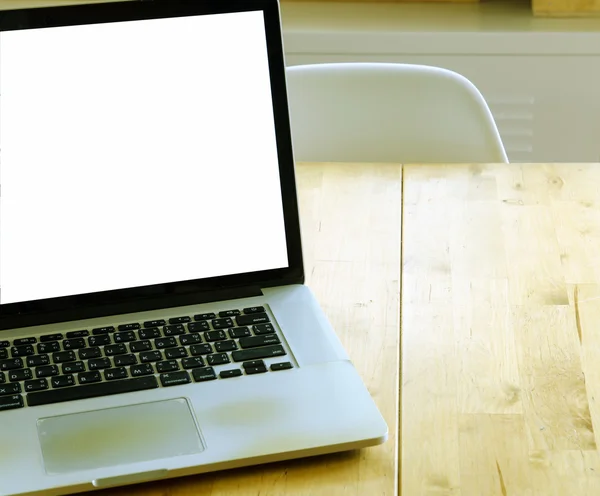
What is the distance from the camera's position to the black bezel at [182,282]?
820mm

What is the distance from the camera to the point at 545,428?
75 centimetres

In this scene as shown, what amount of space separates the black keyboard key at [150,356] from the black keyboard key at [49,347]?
0.07 meters

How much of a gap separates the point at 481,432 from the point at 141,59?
0.44m

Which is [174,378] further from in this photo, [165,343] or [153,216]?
[153,216]

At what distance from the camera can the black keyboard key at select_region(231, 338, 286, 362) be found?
0.78 meters

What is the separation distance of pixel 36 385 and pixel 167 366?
105 millimetres

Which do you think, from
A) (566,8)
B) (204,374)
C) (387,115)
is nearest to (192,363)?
(204,374)

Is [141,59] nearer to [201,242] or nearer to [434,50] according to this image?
[201,242]

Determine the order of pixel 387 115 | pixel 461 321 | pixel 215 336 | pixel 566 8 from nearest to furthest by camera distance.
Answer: pixel 215 336 < pixel 461 321 < pixel 387 115 < pixel 566 8

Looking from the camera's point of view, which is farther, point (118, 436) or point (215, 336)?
point (215, 336)

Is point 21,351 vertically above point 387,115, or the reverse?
point 21,351

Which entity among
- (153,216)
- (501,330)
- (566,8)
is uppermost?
(153,216)

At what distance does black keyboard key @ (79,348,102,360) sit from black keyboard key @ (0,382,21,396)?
6 centimetres

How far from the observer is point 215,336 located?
2.64 ft
